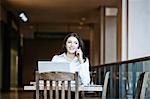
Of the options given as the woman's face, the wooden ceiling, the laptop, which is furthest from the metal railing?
the wooden ceiling

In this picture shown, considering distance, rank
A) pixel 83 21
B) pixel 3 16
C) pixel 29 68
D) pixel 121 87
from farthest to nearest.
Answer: pixel 29 68
pixel 83 21
pixel 3 16
pixel 121 87

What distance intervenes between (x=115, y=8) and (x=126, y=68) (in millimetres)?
6926

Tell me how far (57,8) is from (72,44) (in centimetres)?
934

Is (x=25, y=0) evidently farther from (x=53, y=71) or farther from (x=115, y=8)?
(x=53, y=71)

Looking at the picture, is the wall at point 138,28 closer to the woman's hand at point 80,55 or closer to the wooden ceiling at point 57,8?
the wooden ceiling at point 57,8

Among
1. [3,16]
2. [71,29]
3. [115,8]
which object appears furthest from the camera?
[71,29]

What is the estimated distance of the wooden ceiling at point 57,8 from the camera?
1265 centimetres

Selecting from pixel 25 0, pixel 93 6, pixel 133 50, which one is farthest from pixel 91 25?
pixel 133 50

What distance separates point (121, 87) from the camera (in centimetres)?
733

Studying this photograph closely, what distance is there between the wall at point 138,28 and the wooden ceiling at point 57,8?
2.83 meters

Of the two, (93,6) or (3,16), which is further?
(3,16)

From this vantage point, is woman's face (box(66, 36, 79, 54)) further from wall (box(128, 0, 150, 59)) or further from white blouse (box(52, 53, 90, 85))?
wall (box(128, 0, 150, 59))

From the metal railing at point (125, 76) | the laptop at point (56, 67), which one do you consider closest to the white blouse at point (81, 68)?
the laptop at point (56, 67)

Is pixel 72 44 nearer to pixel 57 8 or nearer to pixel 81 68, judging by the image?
pixel 81 68
